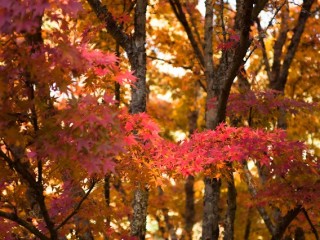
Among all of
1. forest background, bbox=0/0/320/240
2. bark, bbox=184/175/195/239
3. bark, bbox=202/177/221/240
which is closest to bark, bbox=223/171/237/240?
forest background, bbox=0/0/320/240

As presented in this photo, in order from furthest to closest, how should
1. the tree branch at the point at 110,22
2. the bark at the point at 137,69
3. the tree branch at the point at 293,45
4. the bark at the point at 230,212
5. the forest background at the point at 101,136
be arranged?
the tree branch at the point at 293,45, the bark at the point at 230,212, the bark at the point at 137,69, the tree branch at the point at 110,22, the forest background at the point at 101,136

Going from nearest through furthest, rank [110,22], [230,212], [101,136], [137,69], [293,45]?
[101,136] < [110,22] < [137,69] < [230,212] < [293,45]

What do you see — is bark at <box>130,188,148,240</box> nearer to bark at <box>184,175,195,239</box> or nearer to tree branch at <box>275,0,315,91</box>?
tree branch at <box>275,0,315,91</box>

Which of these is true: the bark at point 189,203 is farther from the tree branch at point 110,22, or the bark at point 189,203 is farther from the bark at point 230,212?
the tree branch at point 110,22

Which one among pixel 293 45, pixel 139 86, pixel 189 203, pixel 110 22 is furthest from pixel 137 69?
pixel 189 203

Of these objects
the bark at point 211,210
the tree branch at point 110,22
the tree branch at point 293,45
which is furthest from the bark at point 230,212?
the tree branch at point 293,45

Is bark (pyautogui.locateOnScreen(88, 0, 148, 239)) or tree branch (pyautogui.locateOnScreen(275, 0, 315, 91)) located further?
tree branch (pyautogui.locateOnScreen(275, 0, 315, 91))

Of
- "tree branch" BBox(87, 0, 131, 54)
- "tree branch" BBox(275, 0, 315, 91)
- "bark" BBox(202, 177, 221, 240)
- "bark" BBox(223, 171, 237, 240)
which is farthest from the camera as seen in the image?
"tree branch" BBox(275, 0, 315, 91)

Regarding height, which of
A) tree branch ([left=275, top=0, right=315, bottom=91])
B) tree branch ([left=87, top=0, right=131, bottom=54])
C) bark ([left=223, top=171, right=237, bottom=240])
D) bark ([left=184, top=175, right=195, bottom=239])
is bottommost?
bark ([left=223, top=171, right=237, bottom=240])

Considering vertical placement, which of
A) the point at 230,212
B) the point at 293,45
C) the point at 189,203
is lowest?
the point at 230,212

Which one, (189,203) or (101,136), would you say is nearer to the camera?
(101,136)

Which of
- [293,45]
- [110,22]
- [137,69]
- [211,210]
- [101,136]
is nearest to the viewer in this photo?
[101,136]

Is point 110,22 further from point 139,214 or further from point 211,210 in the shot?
point 211,210

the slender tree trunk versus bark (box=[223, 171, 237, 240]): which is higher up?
the slender tree trunk
